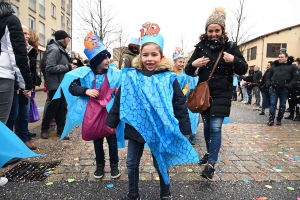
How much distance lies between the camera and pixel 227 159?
12.5ft

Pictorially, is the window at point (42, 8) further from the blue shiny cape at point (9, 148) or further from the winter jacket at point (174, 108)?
the winter jacket at point (174, 108)

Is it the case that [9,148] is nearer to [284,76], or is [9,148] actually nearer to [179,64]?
[179,64]

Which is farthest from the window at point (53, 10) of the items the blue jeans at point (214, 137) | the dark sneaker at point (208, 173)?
the dark sneaker at point (208, 173)

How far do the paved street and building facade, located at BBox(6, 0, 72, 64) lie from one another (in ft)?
65.0

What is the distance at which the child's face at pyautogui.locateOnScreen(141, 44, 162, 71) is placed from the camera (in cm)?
235

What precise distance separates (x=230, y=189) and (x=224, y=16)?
201 cm

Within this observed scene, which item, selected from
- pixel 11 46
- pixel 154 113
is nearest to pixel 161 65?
pixel 154 113

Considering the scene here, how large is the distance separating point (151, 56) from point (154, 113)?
1.76ft

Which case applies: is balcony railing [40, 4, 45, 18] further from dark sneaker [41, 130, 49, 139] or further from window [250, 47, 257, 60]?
window [250, 47, 257, 60]

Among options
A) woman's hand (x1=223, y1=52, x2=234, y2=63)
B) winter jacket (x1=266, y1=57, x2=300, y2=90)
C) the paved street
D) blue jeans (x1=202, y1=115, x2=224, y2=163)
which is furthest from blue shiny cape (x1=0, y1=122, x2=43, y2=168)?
winter jacket (x1=266, y1=57, x2=300, y2=90)

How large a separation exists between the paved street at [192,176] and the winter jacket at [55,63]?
1137 mm

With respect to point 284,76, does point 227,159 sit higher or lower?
lower

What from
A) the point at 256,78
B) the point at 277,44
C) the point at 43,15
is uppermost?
the point at 43,15

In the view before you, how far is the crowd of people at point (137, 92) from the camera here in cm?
227
